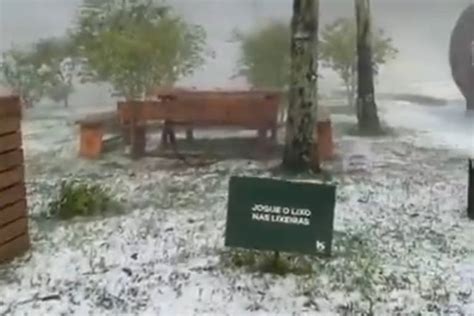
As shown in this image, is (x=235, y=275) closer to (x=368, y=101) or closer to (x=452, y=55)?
(x=368, y=101)

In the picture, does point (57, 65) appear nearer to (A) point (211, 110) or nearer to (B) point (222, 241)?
(A) point (211, 110)

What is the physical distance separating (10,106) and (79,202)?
17.1 inches

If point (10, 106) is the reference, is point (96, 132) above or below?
below

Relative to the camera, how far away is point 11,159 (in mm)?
2367

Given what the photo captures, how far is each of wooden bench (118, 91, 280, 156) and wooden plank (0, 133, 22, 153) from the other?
0.45m

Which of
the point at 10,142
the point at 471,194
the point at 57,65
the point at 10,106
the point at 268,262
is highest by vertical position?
the point at 57,65

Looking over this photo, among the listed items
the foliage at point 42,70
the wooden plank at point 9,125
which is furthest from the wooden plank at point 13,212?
the foliage at point 42,70

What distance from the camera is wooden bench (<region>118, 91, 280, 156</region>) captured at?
275 centimetres

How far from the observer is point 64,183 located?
107 inches

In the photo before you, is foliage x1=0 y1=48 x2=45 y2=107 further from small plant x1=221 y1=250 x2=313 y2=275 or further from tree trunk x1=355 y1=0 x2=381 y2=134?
tree trunk x1=355 y1=0 x2=381 y2=134

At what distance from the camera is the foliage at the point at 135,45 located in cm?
278

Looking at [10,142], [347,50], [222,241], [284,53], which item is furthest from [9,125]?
[347,50]

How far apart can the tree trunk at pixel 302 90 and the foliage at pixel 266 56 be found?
32 millimetres

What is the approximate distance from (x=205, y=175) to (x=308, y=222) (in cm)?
70
